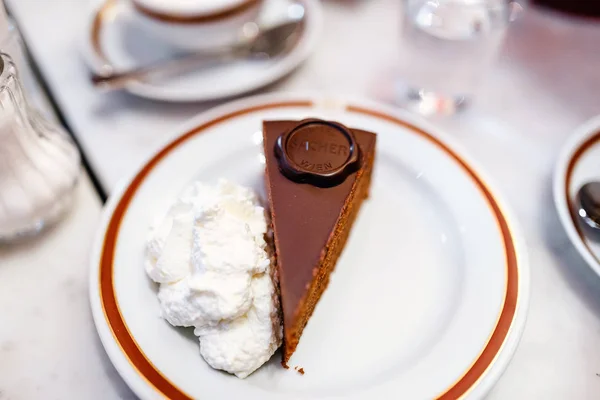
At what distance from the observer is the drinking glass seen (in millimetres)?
1335

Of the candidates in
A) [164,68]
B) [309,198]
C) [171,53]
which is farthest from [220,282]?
[171,53]

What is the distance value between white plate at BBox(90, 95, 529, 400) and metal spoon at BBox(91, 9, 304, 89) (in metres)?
0.21

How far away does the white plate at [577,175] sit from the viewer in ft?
3.22

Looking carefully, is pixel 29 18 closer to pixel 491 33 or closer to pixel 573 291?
pixel 491 33

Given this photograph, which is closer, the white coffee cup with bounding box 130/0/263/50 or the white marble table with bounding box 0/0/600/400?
the white marble table with bounding box 0/0/600/400

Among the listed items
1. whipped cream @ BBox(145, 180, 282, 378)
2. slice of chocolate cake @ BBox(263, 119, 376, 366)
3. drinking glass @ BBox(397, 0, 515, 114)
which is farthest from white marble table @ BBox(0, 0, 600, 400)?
slice of chocolate cake @ BBox(263, 119, 376, 366)

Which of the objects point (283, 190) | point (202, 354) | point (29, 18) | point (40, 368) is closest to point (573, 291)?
point (283, 190)

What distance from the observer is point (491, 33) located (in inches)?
52.1

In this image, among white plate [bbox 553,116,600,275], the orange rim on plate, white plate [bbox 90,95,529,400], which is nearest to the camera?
white plate [bbox 90,95,529,400]

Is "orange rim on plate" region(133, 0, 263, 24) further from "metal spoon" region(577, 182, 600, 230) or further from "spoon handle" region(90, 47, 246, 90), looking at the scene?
"metal spoon" region(577, 182, 600, 230)

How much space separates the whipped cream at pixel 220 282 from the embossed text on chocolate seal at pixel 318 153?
0.14 m

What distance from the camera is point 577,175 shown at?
3.68 feet

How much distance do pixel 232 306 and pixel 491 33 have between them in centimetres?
98

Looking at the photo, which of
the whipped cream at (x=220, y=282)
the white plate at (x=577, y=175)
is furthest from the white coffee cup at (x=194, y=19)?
the white plate at (x=577, y=175)
